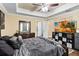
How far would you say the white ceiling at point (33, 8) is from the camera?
5.25ft

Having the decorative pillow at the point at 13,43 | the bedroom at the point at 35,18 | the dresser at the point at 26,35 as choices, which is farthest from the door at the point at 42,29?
the decorative pillow at the point at 13,43

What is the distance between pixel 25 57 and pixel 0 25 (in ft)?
2.20

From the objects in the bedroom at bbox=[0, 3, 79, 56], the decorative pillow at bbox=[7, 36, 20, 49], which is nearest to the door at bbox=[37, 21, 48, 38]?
the bedroom at bbox=[0, 3, 79, 56]

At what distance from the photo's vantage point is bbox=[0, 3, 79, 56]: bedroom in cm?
159

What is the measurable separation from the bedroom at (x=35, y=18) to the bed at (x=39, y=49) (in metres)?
Result: 0.10

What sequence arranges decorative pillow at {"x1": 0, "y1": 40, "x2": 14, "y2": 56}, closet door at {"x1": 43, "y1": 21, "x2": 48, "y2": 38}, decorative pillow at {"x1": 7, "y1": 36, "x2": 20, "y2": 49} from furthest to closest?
closet door at {"x1": 43, "y1": 21, "x2": 48, "y2": 38}
decorative pillow at {"x1": 7, "y1": 36, "x2": 20, "y2": 49}
decorative pillow at {"x1": 0, "y1": 40, "x2": 14, "y2": 56}

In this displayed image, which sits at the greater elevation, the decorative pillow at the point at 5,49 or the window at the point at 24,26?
the window at the point at 24,26

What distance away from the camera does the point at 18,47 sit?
62.3 inches

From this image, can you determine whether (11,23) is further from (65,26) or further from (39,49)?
(65,26)

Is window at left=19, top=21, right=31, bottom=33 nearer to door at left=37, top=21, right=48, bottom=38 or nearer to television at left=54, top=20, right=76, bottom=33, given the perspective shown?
door at left=37, top=21, right=48, bottom=38

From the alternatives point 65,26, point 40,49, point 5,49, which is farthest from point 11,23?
point 65,26

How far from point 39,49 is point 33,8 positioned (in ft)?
2.29

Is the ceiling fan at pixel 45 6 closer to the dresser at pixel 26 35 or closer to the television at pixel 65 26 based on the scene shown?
the television at pixel 65 26

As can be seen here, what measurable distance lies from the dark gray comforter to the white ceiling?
0.50m
